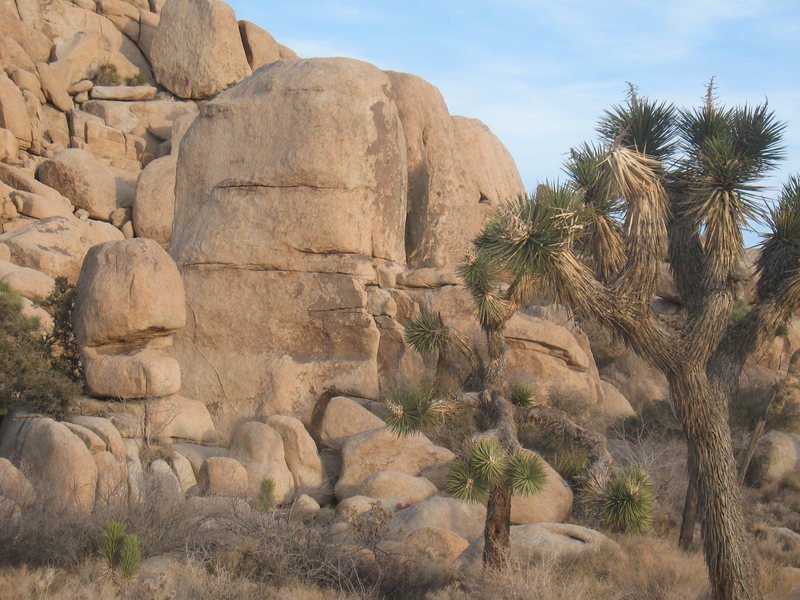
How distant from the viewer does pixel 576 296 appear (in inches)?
298

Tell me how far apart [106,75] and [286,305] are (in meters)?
18.4

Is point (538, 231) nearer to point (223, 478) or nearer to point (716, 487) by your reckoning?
point (716, 487)

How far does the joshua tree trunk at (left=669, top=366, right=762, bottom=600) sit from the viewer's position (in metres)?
7.75

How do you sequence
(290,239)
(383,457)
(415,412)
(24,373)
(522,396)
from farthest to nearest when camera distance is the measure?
(290,239), (383,457), (24,373), (522,396), (415,412)

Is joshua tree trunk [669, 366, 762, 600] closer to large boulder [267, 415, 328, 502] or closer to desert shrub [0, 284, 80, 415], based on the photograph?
large boulder [267, 415, 328, 502]

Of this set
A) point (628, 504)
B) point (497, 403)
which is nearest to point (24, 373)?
point (497, 403)

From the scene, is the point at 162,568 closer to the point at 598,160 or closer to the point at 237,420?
the point at 598,160

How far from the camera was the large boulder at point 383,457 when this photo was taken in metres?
13.1

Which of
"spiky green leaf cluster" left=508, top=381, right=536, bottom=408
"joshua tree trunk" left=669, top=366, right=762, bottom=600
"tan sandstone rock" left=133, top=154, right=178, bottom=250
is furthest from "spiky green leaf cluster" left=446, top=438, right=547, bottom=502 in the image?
"tan sandstone rock" left=133, top=154, right=178, bottom=250

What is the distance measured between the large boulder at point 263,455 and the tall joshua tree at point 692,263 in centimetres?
639

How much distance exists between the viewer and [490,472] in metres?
7.79

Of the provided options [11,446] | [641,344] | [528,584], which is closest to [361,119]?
[11,446]

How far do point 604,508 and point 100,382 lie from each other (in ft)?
27.8

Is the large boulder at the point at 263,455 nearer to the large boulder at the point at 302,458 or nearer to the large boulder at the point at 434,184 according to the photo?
the large boulder at the point at 302,458
